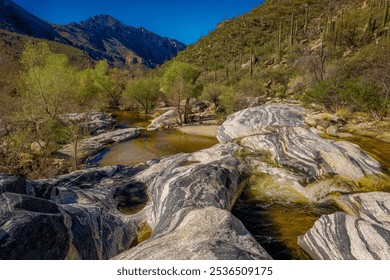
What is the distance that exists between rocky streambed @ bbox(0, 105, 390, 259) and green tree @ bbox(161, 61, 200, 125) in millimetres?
15255

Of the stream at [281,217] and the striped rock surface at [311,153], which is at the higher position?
the striped rock surface at [311,153]

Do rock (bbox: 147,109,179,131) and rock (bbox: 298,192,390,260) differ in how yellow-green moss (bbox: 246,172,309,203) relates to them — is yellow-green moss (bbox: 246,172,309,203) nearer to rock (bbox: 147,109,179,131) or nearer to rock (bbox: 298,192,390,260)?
rock (bbox: 298,192,390,260)

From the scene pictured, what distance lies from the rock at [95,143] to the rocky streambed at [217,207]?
7.21 meters

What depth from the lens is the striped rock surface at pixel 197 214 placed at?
3969 mm

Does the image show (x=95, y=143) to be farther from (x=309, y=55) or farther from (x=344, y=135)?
(x=309, y=55)

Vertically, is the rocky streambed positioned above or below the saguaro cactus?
below

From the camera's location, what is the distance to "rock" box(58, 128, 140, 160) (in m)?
16.7

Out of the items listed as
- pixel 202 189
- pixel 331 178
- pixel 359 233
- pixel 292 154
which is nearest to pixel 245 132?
pixel 292 154

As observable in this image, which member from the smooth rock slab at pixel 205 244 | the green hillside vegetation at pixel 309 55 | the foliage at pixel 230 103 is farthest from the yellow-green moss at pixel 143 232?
the foliage at pixel 230 103

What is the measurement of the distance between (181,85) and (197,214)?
2233cm

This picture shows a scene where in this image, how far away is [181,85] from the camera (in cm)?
2634

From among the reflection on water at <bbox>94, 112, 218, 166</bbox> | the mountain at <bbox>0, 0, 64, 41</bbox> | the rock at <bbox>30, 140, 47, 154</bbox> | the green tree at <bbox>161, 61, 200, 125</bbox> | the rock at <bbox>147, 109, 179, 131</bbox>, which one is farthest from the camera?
the mountain at <bbox>0, 0, 64, 41</bbox>

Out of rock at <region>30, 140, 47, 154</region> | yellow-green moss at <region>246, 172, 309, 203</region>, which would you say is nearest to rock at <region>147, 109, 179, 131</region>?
rock at <region>30, 140, 47, 154</region>

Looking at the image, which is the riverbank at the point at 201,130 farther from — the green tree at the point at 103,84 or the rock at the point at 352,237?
the green tree at the point at 103,84
